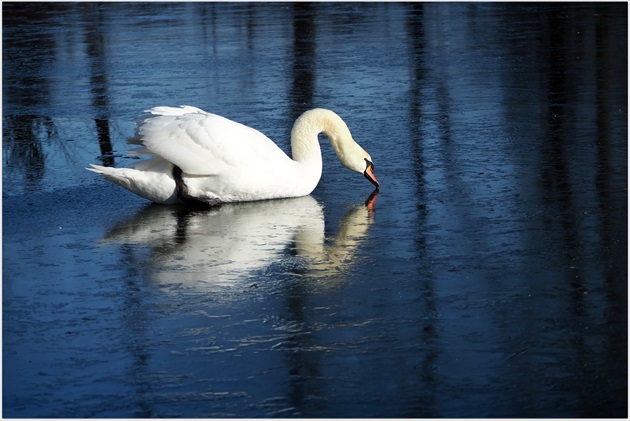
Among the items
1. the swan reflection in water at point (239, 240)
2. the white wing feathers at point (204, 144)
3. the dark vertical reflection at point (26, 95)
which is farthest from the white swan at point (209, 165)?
the dark vertical reflection at point (26, 95)

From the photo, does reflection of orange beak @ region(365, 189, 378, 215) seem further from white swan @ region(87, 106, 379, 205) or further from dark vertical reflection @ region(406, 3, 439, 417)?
white swan @ region(87, 106, 379, 205)

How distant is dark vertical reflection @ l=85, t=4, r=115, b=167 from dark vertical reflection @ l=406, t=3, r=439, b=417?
2754mm

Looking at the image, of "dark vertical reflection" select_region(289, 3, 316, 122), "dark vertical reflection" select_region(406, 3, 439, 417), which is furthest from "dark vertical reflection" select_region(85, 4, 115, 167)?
"dark vertical reflection" select_region(406, 3, 439, 417)

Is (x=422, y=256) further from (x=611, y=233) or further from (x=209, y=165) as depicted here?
(x=209, y=165)

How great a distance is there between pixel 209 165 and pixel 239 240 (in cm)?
98

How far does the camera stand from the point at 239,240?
8.17m

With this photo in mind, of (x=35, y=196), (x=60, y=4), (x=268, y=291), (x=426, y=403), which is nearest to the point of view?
(x=426, y=403)

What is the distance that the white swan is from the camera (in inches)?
352

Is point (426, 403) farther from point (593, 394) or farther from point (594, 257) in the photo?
point (594, 257)

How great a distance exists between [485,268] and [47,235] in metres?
3.00

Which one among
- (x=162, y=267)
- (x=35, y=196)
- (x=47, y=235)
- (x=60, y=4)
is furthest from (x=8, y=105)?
(x=60, y=4)

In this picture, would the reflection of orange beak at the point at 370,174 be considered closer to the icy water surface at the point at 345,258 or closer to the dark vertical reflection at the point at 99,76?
the icy water surface at the point at 345,258

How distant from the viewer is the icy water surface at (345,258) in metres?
5.61

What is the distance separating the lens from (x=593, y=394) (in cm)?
544
